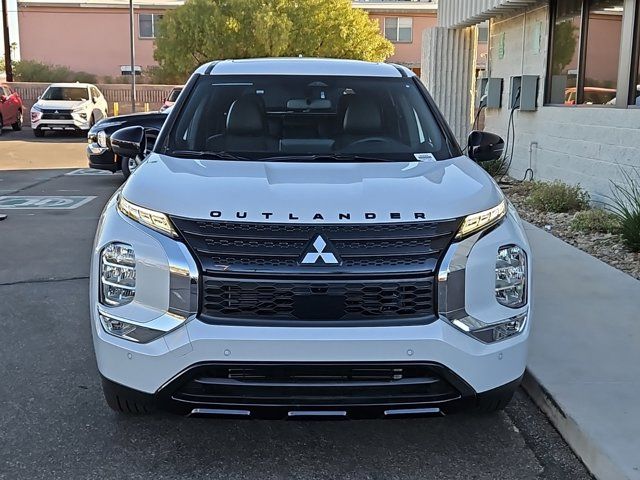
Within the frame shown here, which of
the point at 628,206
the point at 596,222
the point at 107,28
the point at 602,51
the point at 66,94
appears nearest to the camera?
the point at 596,222

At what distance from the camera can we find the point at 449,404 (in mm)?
3207

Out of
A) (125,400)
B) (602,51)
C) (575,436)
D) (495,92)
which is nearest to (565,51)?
(602,51)

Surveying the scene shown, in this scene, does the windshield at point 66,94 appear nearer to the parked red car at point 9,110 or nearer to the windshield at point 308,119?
the parked red car at point 9,110

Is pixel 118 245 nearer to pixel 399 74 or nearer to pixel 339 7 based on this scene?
pixel 399 74

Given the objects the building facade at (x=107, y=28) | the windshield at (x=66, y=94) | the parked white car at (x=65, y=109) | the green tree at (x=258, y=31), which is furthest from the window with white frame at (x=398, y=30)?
the windshield at (x=66, y=94)

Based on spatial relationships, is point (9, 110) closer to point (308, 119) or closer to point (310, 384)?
point (308, 119)

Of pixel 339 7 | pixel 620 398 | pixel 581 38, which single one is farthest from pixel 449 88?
pixel 339 7

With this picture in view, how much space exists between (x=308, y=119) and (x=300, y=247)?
1863 millimetres

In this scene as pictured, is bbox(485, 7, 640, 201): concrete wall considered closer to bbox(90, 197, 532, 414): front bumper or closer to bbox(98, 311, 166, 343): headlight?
bbox(90, 197, 532, 414): front bumper

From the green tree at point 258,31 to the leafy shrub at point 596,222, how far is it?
82.7ft

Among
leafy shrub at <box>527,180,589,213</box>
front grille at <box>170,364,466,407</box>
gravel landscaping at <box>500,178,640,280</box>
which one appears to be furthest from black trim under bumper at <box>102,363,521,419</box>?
leafy shrub at <box>527,180,589,213</box>

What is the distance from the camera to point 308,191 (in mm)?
3379

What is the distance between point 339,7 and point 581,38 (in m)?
25.0

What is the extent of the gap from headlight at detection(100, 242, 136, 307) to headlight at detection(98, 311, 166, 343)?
6cm
